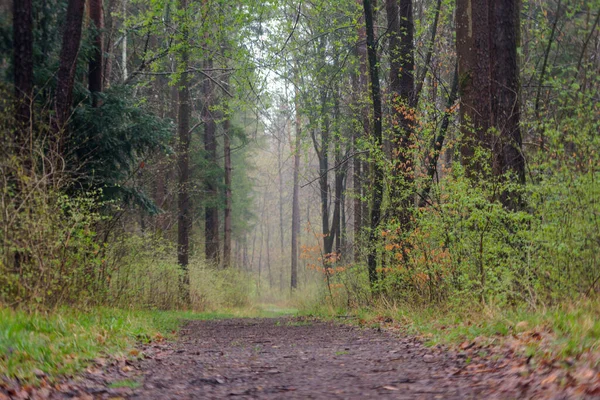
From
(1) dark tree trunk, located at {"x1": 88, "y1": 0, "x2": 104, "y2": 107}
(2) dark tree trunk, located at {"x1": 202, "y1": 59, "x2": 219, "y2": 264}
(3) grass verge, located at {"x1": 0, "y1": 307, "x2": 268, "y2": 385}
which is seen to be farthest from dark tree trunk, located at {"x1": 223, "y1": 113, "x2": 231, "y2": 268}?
(3) grass verge, located at {"x1": 0, "y1": 307, "x2": 268, "y2": 385}

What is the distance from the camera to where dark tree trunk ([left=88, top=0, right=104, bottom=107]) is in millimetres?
13539

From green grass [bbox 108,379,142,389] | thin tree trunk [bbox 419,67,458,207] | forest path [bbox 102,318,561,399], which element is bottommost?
forest path [bbox 102,318,561,399]

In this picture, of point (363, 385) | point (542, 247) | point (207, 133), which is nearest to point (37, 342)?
point (363, 385)

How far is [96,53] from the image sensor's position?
13.8 m

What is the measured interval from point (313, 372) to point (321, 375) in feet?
0.73

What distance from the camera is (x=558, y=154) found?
7.01m

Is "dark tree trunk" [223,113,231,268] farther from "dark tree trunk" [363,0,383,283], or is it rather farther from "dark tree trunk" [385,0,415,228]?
"dark tree trunk" [363,0,383,283]

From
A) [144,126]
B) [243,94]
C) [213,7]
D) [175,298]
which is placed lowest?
[175,298]

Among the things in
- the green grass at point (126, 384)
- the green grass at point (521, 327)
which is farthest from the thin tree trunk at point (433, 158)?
the green grass at point (126, 384)

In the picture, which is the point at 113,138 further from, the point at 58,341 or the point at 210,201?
the point at 210,201

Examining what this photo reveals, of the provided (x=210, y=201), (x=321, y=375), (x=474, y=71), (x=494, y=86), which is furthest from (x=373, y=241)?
(x=210, y=201)

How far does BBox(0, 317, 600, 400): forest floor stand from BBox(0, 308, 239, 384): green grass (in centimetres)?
20

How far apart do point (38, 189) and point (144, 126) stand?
208 inches

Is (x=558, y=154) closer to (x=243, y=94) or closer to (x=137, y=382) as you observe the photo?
(x=137, y=382)
